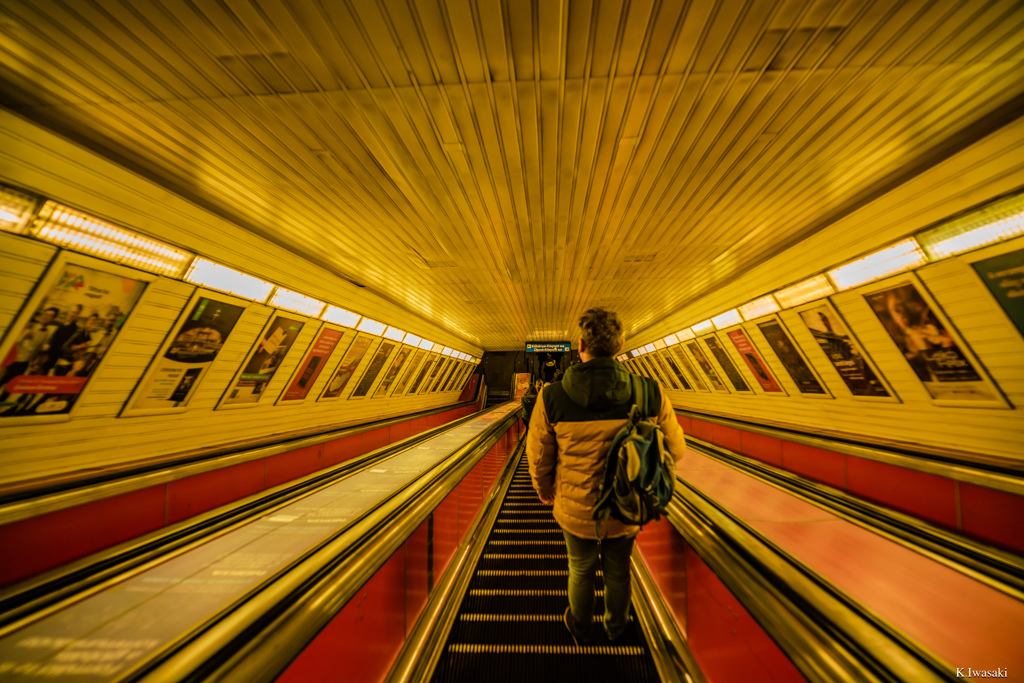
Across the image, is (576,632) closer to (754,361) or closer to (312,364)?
(312,364)

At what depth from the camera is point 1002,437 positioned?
3.61m

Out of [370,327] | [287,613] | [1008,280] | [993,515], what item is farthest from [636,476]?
[370,327]

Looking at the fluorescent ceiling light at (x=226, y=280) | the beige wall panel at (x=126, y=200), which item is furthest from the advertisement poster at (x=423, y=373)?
the fluorescent ceiling light at (x=226, y=280)

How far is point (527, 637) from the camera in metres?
2.72

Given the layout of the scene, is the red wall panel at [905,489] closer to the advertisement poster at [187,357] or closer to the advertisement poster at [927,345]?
the advertisement poster at [927,345]

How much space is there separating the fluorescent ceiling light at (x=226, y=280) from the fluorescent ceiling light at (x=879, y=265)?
7.63 metres

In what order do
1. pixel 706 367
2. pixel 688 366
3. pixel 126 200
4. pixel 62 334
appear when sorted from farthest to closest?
1. pixel 688 366
2. pixel 706 367
3. pixel 126 200
4. pixel 62 334

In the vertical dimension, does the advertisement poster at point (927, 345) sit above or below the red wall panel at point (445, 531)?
above

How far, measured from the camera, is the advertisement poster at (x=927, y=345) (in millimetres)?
3748

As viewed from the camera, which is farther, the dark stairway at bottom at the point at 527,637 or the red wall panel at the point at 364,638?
the dark stairway at bottom at the point at 527,637

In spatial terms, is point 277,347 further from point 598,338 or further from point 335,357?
point 598,338

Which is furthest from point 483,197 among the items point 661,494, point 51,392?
point 51,392

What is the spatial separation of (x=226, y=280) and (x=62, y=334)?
158 centimetres

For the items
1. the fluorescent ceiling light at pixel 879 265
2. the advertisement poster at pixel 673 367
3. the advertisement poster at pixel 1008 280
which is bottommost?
the advertisement poster at pixel 673 367
